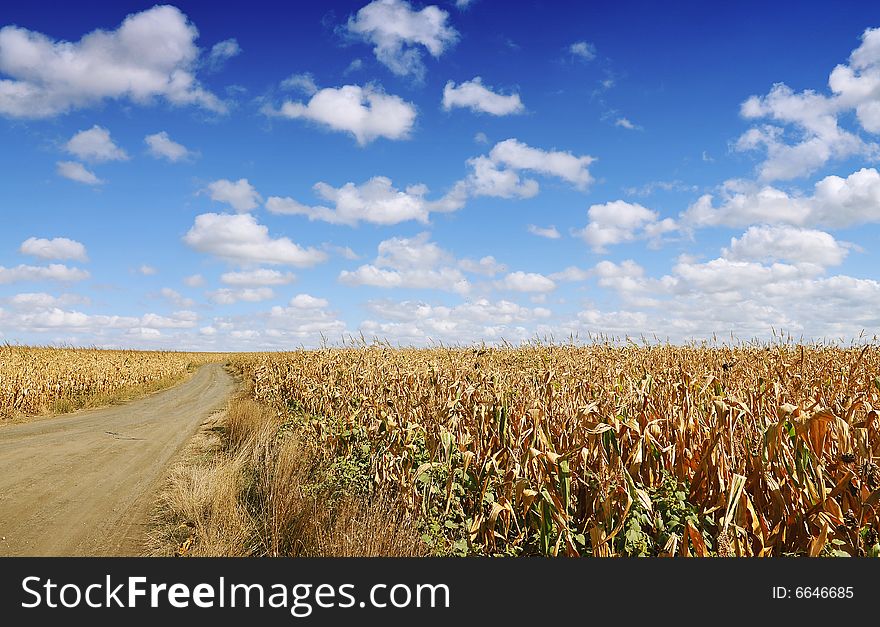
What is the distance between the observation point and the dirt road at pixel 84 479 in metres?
8.07

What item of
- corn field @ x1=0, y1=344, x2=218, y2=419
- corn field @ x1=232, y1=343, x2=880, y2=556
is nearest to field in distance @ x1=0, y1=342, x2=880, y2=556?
corn field @ x1=232, y1=343, x2=880, y2=556

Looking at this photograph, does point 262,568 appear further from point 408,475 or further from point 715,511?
point 715,511

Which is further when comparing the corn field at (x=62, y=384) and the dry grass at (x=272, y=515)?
the corn field at (x=62, y=384)

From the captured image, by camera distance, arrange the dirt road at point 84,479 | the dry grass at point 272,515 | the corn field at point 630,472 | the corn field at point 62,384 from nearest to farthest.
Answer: the corn field at point 630,472 < the dry grass at point 272,515 < the dirt road at point 84,479 < the corn field at point 62,384

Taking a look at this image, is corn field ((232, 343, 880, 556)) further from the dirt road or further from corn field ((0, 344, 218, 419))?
corn field ((0, 344, 218, 419))

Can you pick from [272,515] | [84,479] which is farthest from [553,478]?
[84,479]

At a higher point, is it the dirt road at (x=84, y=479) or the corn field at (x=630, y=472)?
the corn field at (x=630, y=472)

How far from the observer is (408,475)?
7.35 m

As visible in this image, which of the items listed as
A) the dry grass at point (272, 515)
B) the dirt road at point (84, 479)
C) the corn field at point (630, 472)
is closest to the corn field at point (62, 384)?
the dirt road at point (84, 479)

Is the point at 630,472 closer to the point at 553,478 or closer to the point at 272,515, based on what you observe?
the point at 553,478

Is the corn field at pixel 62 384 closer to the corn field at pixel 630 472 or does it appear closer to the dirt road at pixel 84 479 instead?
the dirt road at pixel 84 479

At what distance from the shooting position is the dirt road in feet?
26.5

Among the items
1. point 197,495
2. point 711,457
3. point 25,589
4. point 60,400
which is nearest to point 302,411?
point 197,495

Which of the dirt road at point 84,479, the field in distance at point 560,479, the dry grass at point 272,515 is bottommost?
the dirt road at point 84,479
